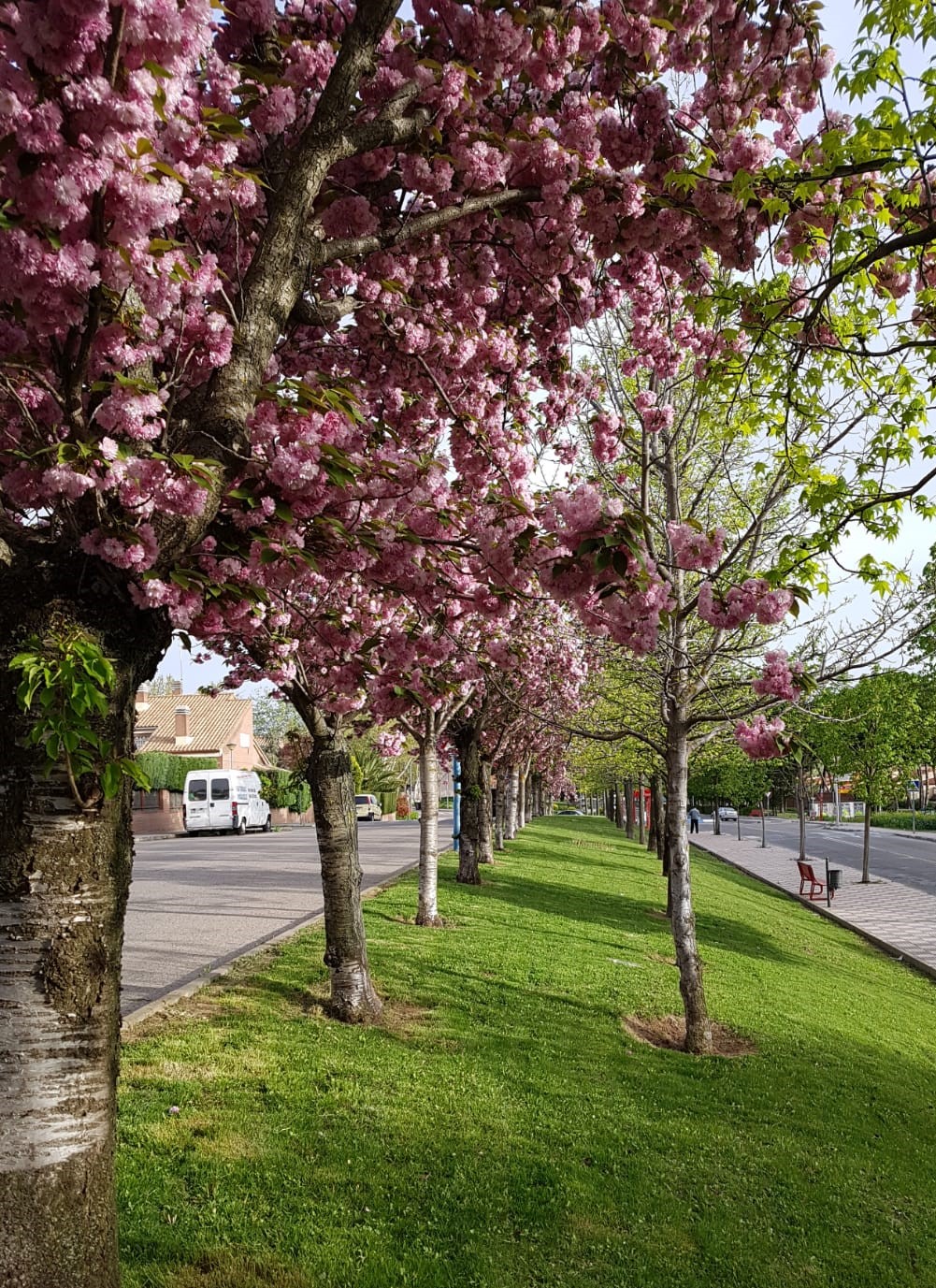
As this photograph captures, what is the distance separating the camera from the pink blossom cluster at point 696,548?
5125mm

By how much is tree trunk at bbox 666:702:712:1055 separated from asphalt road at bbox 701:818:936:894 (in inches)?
720

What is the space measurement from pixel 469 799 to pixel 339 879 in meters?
8.89

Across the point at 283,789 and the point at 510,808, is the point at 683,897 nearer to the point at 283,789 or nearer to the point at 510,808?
the point at 510,808

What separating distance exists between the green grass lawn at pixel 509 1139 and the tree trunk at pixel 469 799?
5722mm

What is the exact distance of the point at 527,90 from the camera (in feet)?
13.4

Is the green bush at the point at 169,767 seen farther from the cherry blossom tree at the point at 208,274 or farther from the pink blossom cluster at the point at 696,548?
the cherry blossom tree at the point at 208,274

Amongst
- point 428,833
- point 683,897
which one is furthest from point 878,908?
point 683,897

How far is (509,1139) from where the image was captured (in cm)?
560

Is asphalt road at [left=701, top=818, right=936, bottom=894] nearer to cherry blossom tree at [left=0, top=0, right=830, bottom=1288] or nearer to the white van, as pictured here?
the white van

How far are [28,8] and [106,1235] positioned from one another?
346 centimetres

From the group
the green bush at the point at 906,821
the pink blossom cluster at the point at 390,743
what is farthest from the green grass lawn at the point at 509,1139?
the green bush at the point at 906,821

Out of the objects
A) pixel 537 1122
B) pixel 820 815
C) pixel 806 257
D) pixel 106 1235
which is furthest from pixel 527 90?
pixel 820 815

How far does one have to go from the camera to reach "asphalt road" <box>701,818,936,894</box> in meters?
28.8

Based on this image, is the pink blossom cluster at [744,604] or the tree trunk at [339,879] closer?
→ the pink blossom cluster at [744,604]
